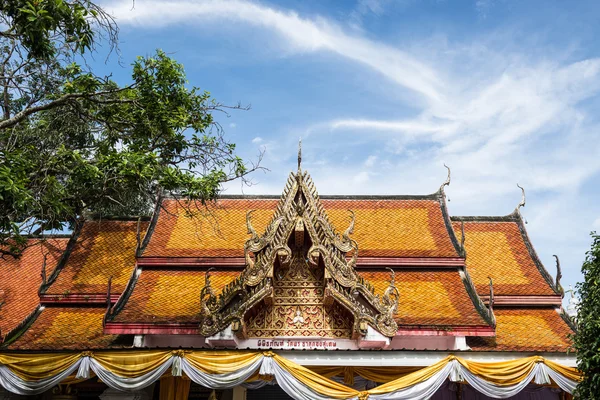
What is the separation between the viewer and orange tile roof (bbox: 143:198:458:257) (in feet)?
42.7

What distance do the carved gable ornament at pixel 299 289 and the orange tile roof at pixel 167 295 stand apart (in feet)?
3.64

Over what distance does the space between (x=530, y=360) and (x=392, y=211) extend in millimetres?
6007

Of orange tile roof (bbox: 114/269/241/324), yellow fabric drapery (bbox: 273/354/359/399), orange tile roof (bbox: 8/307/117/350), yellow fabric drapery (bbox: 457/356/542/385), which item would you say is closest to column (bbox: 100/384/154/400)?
orange tile roof (bbox: 8/307/117/350)

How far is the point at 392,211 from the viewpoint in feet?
48.0

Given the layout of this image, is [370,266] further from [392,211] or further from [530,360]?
[530,360]

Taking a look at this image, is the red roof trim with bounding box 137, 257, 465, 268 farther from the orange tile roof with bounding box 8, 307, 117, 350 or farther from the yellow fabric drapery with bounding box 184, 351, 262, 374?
the yellow fabric drapery with bounding box 184, 351, 262, 374

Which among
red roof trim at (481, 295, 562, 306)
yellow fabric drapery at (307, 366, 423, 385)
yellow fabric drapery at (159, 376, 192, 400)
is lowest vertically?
yellow fabric drapery at (159, 376, 192, 400)

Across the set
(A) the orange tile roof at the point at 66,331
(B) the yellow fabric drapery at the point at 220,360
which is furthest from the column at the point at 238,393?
(A) the orange tile roof at the point at 66,331

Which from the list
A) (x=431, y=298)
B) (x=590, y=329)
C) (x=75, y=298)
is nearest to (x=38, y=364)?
(x=75, y=298)

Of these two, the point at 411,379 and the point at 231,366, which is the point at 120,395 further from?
the point at 411,379

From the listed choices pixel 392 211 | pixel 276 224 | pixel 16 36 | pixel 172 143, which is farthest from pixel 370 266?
pixel 16 36

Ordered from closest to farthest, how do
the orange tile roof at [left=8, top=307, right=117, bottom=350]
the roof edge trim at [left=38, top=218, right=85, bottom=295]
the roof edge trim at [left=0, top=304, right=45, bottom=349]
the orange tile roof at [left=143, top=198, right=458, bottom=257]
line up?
the orange tile roof at [left=8, top=307, right=117, bottom=350] → the roof edge trim at [left=0, top=304, right=45, bottom=349] → the roof edge trim at [left=38, top=218, right=85, bottom=295] → the orange tile roof at [left=143, top=198, right=458, bottom=257]

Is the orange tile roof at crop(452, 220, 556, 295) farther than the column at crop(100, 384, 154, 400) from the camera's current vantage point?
Yes

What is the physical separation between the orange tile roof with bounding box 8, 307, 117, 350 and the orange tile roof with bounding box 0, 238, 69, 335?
40.4 inches
